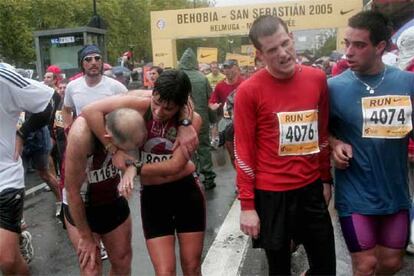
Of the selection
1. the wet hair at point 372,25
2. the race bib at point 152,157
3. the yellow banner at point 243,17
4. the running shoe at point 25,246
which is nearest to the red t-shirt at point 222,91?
the running shoe at point 25,246

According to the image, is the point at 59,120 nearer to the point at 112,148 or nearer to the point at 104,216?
the point at 104,216

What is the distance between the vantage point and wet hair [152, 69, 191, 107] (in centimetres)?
284

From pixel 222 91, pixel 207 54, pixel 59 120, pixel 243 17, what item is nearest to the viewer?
pixel 59 120

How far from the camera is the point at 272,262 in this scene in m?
3.00

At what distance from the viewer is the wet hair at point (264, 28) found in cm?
279

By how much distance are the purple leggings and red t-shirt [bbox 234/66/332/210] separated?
0.40 meters

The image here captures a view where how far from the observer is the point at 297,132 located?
9.34 ft

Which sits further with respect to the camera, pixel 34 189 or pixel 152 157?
pixel 34 189

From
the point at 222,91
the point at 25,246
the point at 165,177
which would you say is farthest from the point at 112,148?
the point at 222,91

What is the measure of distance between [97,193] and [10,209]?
657mm

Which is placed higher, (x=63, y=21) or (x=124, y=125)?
(x=63, y=21)

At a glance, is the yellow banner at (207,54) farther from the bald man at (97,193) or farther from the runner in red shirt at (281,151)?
the runner in red shirt at (281,151)

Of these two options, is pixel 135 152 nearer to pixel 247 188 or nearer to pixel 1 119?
pixel 247 188

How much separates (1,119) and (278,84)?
6.28ft
